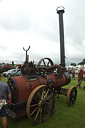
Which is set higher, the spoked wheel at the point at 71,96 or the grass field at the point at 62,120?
the spoked wheel at the point at 71,96

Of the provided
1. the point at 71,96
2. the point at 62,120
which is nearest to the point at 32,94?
the point at 62,120

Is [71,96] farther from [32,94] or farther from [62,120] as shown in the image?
[32,94]

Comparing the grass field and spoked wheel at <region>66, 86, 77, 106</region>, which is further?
spoked wheel at <region>66, 86, 77, 106</region>

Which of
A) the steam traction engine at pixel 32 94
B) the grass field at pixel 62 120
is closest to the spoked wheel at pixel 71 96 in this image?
the steam traction engine at pixel 32 94

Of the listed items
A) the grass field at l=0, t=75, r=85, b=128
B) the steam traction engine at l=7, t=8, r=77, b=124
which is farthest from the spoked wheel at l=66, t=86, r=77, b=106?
the grass field at l=0, t=75, r=85, b=128

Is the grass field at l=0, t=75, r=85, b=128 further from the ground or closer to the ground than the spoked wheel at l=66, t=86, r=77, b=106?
closer to the ground

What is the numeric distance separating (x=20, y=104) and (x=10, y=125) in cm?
64

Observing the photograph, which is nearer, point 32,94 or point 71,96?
point 32,94

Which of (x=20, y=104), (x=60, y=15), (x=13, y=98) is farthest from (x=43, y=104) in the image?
(x=60, y=15)

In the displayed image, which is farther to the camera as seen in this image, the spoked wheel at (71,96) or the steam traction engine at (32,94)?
the spoked wheel at (71,96)

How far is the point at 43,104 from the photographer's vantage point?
134 inches

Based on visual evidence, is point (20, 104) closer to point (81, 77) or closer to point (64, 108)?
point (64, 108)

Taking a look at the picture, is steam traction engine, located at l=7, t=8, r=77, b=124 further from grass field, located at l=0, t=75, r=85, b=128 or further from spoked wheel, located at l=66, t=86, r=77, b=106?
grass field, located at l=0, t=75, r=85, b=128

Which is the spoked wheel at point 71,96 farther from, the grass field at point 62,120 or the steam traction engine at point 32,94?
the grass field at point 62,120
